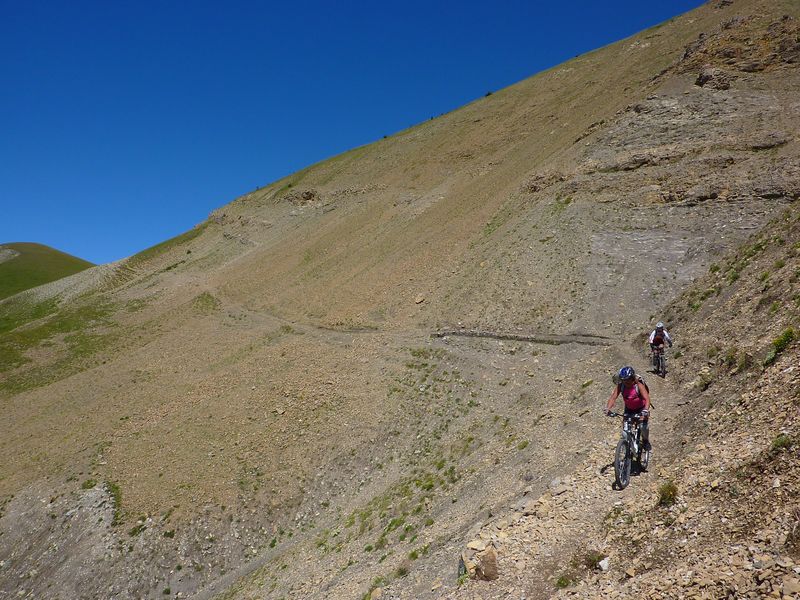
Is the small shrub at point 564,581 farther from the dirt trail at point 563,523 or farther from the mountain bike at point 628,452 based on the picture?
the mountain bike at point 628,452

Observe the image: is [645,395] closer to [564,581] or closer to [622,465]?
[622,465]

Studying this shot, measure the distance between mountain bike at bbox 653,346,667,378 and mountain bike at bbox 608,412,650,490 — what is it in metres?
5.97

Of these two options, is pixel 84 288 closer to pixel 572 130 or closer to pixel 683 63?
pixel 572 130

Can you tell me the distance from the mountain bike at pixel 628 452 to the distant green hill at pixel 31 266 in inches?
4718

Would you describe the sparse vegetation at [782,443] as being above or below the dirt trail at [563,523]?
above

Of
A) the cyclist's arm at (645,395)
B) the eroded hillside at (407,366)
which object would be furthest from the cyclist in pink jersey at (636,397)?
the eroded hillside at (407,366)

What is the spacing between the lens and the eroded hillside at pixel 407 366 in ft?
48.6

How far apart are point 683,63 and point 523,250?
25.0m

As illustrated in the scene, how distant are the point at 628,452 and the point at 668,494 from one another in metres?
1.57

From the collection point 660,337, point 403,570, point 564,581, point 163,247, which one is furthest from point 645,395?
point 163,247

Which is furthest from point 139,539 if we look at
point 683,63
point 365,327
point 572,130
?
point 683,63

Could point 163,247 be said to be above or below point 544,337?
above

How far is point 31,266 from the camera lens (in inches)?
4552

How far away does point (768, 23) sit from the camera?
3828 cm
